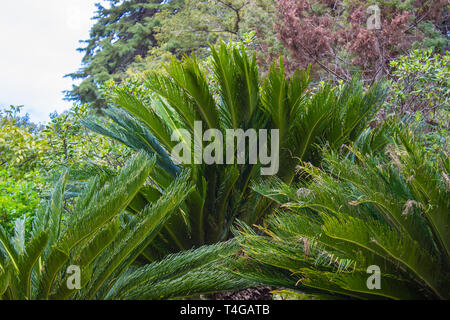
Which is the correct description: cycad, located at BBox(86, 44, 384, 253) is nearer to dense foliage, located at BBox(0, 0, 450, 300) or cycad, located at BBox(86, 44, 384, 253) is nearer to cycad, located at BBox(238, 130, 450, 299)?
dense foliage, located at BBox(0, 0, 450, 300)

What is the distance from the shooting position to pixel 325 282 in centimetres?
247

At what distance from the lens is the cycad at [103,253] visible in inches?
92.7

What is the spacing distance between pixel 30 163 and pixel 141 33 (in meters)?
16.1

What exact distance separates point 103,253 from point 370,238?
181 cm

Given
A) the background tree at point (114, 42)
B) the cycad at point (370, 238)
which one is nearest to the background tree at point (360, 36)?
the cycad at point (370, 238)

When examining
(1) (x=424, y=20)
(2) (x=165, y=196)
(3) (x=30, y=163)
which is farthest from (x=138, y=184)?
(1) (x=424, y=20)

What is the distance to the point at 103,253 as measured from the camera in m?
2.85

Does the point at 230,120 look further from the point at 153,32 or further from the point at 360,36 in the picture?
the point at 153,32

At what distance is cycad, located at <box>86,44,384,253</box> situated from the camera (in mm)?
3768

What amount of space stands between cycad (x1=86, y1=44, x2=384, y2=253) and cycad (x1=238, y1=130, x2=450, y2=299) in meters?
1.22

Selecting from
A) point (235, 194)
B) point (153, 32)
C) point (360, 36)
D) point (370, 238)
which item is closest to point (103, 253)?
point (235, 194)

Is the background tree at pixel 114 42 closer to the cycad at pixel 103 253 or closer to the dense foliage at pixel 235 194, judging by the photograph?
the dense foliage at pixel 235 194

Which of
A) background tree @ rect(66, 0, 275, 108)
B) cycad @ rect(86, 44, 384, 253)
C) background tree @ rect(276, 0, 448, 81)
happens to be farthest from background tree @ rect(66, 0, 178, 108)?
cycad @ rect(86, 44, 384, 253)

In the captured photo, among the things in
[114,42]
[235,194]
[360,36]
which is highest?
[114,42]
